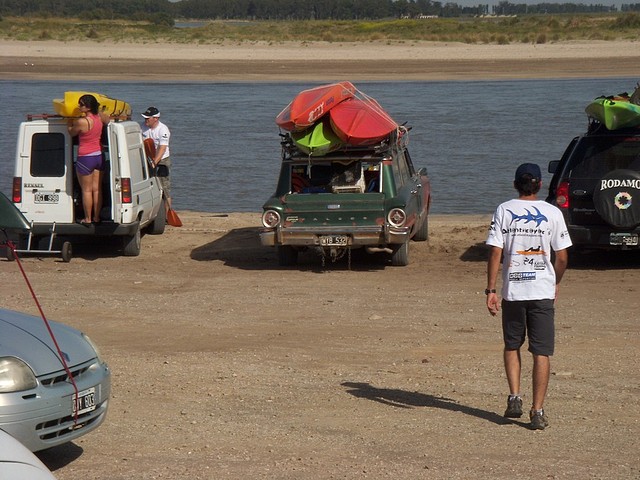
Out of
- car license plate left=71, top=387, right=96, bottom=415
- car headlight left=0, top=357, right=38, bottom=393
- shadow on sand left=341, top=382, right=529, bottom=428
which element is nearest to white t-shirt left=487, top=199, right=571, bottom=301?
shadow on sand left=341, top=382, right=529, bottom=428

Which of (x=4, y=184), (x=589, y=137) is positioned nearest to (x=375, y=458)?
(x=589, y=137)

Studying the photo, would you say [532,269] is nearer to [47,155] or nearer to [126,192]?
[126,192]

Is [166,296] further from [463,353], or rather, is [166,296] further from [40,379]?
[40,379]

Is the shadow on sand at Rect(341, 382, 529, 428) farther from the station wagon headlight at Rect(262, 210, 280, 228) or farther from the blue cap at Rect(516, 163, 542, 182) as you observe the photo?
the station wagon headlight at Rect(262, 210, 280, 228)

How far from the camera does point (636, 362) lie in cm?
934

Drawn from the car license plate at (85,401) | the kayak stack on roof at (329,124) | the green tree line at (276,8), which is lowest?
the green tree line at (276,8)

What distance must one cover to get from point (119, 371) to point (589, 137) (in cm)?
737

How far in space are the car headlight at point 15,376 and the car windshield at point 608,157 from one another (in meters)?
8.93

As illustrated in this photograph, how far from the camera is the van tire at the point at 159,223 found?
17.0 metres

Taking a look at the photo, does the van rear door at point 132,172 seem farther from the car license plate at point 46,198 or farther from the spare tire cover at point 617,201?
the spare tire cover at point 617,201

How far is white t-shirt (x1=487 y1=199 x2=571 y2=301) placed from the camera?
7426 millimetres

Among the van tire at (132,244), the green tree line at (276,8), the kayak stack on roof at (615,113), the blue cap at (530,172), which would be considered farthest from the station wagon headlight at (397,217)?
the green tree line at (276,8)

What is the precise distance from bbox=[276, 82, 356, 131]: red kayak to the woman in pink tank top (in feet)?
7.53

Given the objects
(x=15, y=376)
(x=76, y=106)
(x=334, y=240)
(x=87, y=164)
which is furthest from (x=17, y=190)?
(x=15, y=376)
